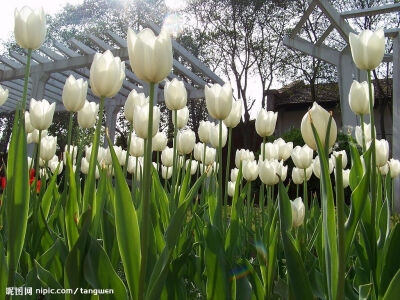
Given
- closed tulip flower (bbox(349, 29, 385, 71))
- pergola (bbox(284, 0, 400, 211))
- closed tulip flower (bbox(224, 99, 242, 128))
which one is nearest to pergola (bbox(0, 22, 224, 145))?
pergola (bbox(284, 0, 400, 211))

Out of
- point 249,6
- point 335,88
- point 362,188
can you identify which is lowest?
point 362,188

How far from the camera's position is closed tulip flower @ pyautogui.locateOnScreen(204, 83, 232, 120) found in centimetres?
142

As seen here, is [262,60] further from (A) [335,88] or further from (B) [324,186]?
(B) [324,186]

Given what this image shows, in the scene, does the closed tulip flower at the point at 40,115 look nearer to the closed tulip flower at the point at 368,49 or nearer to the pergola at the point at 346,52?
the closed tulip flower at the point at 368,49

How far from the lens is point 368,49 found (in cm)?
116

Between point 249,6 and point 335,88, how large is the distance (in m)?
5.47

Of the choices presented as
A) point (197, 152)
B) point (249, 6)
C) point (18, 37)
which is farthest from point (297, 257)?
point (249, 6)

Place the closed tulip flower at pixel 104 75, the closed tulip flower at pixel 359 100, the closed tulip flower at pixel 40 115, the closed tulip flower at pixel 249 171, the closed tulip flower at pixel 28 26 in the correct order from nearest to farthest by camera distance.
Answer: the closed tulip flower at pixel 104 75
the closed tulip flower at pixel 28 26
the closed tulip flower at pixel 359 100
the closed tulip flower at pixel 40 115
the closed tulip flower at pixel 249 171

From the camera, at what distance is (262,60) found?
55.2 feet

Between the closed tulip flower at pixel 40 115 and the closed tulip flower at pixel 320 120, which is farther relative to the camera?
the closed tulip flower at pixel 40 115

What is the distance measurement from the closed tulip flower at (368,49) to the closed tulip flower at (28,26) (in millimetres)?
940

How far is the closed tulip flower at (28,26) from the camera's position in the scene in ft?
3.84

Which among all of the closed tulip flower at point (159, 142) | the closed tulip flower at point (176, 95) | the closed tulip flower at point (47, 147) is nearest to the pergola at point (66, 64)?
the closed tulip flower at point (47, 147)

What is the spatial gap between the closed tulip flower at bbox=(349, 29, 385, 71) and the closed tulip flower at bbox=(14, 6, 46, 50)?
37.0 inches
